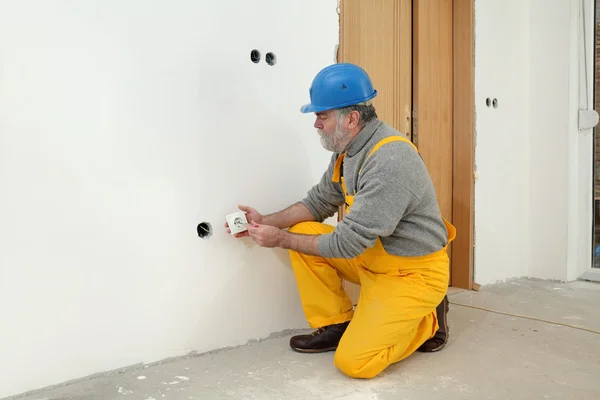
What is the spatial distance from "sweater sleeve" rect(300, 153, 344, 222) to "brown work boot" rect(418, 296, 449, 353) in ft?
1.94

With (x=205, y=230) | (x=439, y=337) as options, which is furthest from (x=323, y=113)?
(x=439, y=337)

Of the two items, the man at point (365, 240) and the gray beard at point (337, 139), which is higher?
the gray beard at point (337, 139)

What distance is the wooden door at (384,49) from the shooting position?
236 cm

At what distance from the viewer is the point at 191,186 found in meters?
1.79

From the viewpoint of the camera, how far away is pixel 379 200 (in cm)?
165

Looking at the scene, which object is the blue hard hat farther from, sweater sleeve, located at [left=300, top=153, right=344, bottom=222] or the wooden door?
the wooden door

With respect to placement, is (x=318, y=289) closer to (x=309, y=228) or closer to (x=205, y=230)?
(x=309, y=228)

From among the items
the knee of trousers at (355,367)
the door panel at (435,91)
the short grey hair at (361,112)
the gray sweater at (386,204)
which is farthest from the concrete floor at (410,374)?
the door panel at (435,91)

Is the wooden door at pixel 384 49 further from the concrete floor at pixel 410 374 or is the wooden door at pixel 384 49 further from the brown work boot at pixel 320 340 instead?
the concrete floor at pixel 410 374

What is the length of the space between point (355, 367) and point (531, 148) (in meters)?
2.38

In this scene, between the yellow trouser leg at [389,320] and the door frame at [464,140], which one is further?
the door frame at [464,140]

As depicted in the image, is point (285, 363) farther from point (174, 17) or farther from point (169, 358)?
point (174, 17)

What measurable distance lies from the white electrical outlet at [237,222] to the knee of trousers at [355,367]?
1.86 ft

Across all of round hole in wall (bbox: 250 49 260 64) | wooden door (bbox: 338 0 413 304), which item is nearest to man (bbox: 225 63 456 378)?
round hole in wall (bbox: 250 49 260 64)
